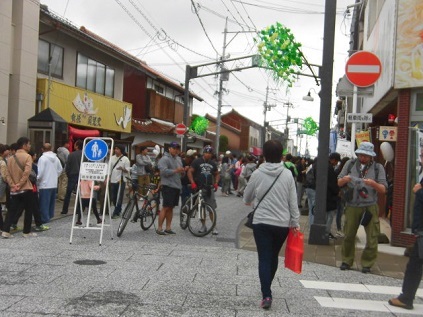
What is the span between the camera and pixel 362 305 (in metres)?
5.70

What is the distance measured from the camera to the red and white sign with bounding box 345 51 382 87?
376 inches

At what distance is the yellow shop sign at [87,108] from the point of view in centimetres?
1912

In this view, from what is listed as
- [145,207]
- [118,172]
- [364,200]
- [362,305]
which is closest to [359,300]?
[362,305]

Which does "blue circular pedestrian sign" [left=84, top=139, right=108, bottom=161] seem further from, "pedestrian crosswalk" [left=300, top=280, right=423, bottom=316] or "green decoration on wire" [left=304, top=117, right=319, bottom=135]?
"green decoration on wire" [left=304, top=117, right=319, bottom=135]

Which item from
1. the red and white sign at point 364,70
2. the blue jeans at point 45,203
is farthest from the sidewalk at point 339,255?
the red and white sign at point 364,70

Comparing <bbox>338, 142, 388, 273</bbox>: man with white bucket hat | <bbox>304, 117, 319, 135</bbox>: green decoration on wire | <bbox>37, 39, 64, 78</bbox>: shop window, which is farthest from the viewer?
<bbox>304, 117, 319, 135</bbox>: green decoration on wire

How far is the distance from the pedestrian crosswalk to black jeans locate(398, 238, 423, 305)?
5.7 inches

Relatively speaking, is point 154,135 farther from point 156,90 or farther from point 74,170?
point 74,170

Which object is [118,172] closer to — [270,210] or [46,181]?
[46,181]

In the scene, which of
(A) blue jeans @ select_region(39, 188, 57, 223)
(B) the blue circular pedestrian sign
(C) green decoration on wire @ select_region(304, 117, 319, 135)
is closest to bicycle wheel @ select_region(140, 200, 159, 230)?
(B) the blue circular pedestrian sign

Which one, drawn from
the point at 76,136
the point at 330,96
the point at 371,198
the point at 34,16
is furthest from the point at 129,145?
the point at 371,198

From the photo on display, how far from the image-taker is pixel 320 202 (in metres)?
9.69

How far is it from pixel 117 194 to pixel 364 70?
6896 millimetres

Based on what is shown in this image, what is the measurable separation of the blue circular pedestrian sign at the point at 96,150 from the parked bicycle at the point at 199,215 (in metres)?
2.11
